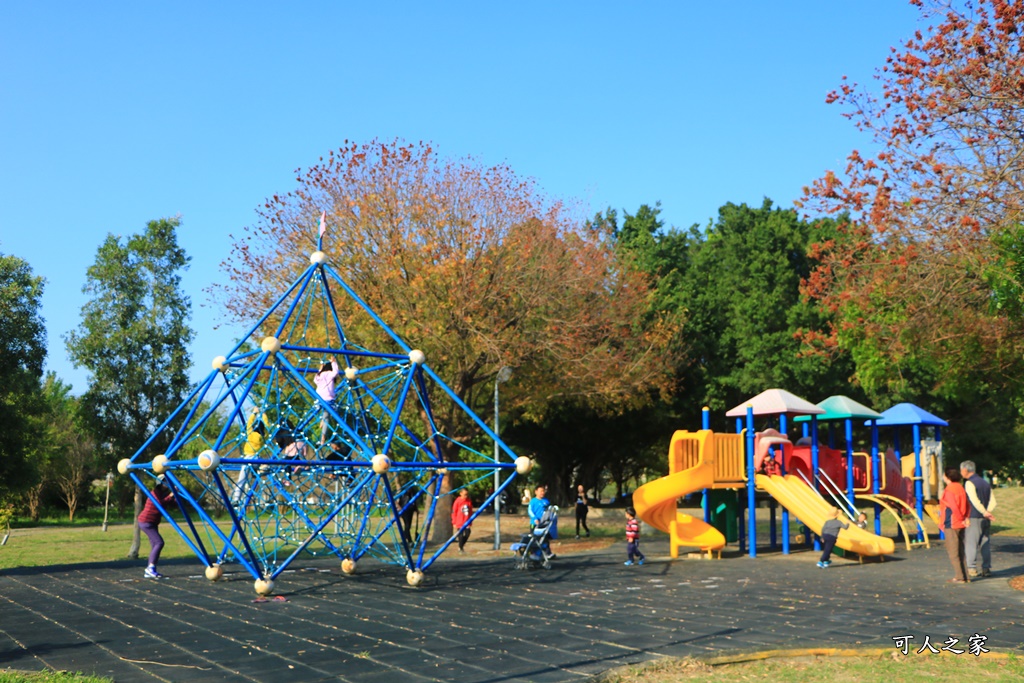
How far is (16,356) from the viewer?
19203 mm

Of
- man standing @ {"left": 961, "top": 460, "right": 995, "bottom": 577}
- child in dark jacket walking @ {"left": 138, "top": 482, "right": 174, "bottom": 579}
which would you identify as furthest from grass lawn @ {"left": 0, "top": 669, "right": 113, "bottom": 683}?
man standing @ {"left": 961, "top": 460, "right": 995, "bottom": 577}

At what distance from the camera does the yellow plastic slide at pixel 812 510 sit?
16.8 meters

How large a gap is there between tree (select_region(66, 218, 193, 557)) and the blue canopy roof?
56.0 feet

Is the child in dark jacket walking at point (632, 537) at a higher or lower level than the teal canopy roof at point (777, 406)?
lower

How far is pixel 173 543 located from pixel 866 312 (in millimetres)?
20779

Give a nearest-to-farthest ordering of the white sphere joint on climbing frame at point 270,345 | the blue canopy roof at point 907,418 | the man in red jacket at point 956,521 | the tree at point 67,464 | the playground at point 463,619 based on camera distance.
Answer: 1. the playground at point 463,619
2. the white sphere joint on climbing frame at point 270,345
3. the man in red jacket at point 956,521
4. the blue canopy roof at point 907,418
5. the tree at point 67,464

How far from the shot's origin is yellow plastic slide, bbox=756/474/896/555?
16.8 metres

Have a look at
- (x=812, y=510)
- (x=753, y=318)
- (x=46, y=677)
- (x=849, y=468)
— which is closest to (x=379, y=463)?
(x=46, y=677)

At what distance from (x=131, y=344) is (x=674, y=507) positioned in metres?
12.6

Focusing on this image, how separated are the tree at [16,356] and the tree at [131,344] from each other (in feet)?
5.95

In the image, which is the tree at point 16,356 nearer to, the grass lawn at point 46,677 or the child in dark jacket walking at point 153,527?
the child in dark jacket walking at point 153,527

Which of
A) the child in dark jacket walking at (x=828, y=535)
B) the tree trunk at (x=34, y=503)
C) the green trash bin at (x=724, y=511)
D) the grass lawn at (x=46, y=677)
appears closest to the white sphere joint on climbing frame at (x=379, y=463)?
the grass lawn at (x=46, y=677)

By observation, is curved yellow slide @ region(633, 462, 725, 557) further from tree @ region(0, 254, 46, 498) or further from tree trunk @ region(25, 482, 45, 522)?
tree trunk @ region(25, 482, 45, 522)

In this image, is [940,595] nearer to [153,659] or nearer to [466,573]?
[466,573]
